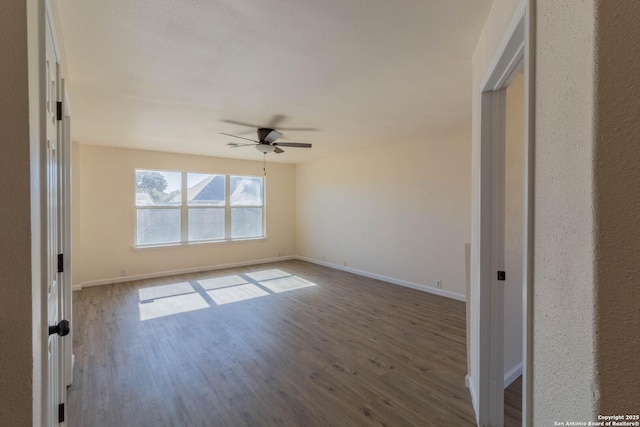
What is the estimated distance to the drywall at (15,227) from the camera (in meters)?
0.76

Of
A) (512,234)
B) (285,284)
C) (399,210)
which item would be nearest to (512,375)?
(512,234)

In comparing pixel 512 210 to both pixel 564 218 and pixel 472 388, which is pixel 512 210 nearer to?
pixel 472 388

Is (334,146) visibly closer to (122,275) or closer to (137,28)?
(137,28)

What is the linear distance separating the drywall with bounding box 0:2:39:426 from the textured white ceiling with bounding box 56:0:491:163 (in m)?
1.08

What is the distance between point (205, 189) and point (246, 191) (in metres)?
1.00

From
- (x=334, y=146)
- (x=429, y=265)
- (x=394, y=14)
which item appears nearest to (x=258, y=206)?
(x=334, y=146)

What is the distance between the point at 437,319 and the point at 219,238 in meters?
4.98

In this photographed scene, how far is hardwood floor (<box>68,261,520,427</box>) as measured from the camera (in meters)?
2.07

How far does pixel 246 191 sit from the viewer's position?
7141 millimetres

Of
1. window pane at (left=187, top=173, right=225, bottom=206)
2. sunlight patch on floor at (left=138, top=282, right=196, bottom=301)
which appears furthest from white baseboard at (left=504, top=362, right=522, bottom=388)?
window pane at (left=187, top=173, right=225, bottom=206)

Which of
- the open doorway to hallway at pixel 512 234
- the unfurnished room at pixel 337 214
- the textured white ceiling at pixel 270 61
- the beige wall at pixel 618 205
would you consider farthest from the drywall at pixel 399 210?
the beige wall at pixel 618 205

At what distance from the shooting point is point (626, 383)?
0.60 m

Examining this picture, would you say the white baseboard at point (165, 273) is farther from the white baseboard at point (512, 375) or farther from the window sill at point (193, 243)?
the white baseboard at point (512, 375)

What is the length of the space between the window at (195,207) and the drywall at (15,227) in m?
5.66
